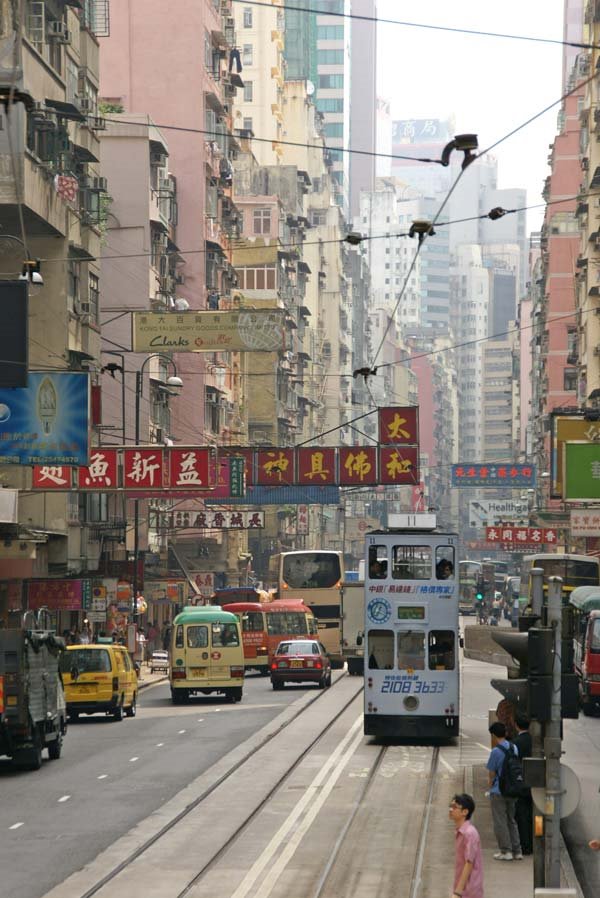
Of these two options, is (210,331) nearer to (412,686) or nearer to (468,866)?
(412,686)

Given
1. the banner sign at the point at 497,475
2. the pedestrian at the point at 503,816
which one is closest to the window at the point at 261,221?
the banner sign at the point at 497,475

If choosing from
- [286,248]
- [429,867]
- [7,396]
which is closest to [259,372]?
[286,248]

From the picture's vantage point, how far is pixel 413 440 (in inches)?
1768

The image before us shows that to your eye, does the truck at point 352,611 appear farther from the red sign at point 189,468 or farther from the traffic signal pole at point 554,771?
the traffic signal pole at point 554,771

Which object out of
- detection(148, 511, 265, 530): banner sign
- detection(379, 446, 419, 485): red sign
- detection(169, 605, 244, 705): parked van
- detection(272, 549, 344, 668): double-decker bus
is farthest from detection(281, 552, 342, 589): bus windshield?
detection(169, 605, 244, 705): parked van

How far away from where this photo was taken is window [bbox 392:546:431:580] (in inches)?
1151

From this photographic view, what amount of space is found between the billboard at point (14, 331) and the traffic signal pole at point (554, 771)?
1783 cm

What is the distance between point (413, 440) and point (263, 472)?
5.12m

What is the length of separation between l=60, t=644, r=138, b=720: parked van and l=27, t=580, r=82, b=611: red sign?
783cm

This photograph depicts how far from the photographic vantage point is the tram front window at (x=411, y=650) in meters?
29.6

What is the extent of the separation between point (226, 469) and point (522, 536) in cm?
4555

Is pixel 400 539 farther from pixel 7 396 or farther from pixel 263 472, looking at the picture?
pixel 263 472

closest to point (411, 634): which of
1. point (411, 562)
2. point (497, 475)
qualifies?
point (411, 562)

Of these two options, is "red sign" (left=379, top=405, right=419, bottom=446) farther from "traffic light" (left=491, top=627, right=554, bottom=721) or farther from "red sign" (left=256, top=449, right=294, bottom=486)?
"traffic light" (left=491, top=627, right=554, bottom=721)
